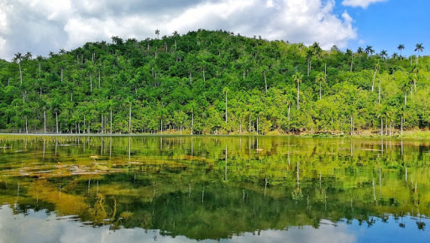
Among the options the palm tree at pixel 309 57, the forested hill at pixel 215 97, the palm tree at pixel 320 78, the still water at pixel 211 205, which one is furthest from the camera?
the palm tree at pixel 309 57

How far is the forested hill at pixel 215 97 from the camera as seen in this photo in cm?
11856

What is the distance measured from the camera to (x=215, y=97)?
5645 inches

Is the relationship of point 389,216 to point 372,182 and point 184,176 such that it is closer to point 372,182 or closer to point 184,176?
point 372,182

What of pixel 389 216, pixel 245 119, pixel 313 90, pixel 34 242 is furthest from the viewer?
pixel 313 90

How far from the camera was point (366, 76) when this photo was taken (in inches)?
5881

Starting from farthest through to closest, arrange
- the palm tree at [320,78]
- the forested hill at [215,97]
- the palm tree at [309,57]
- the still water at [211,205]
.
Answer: the palm tree at [309,57] < the palm tree at [320,78] < the forested hill at [215,97] < the still water at [211,205]

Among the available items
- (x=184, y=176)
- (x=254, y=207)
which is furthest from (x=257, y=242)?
(x=184, y=176)

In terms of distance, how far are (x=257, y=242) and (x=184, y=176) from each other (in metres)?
15.2

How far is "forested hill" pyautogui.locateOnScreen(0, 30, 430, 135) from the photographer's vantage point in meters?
119

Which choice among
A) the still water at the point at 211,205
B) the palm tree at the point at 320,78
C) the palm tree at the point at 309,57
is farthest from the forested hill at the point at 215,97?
the still water at the point at 211,205

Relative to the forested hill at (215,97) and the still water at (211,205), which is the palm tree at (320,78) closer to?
the forested hill at (215,97)

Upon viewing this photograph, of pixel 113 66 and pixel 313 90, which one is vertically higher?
pixel 113 66

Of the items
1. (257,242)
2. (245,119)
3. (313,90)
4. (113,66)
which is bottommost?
(257,242)

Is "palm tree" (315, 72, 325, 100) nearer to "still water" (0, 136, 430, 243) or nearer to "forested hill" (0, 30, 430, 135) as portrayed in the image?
"forested hill" (0, 30, 430, 135)
